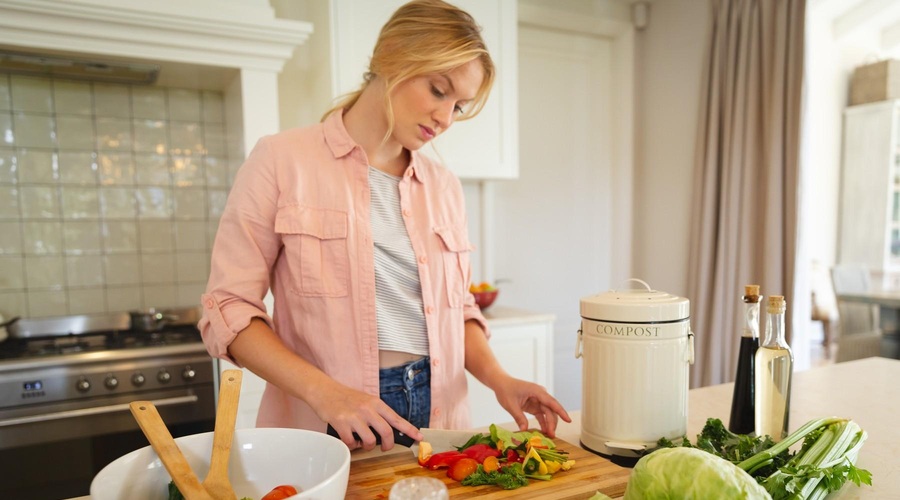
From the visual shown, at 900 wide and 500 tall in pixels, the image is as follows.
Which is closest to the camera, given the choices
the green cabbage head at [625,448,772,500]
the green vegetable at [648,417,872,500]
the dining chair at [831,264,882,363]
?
the green cabbage head at [625,448,772,500]

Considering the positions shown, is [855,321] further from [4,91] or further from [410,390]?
[4,91]

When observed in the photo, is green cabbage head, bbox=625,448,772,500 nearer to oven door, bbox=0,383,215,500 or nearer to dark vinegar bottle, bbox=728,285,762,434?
dark vinegar bottle, bbox=728,285,762,434

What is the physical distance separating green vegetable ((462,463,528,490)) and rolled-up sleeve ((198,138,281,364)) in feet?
1.47

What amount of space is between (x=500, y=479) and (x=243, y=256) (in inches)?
22.2

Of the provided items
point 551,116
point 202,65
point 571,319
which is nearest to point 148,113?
point 202,65

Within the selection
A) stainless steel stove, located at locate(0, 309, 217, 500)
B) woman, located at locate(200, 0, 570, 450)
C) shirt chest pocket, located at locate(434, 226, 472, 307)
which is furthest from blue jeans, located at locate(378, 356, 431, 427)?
stainless steel stove, located at locate(0, 309, 217, 500)

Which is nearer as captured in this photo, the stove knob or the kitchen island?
the kitchen island

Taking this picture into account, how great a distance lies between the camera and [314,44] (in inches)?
92.4

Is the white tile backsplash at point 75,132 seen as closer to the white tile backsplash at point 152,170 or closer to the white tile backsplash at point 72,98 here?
the white tile backsplash at point 72,98

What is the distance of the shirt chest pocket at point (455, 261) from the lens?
118 centimetres

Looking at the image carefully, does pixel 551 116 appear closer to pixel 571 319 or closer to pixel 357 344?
pixel 571 319

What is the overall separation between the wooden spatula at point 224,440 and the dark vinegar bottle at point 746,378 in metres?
0.75

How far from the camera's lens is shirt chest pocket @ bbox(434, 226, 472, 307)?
46.6 inches

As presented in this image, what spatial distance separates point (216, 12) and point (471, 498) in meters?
1.73
